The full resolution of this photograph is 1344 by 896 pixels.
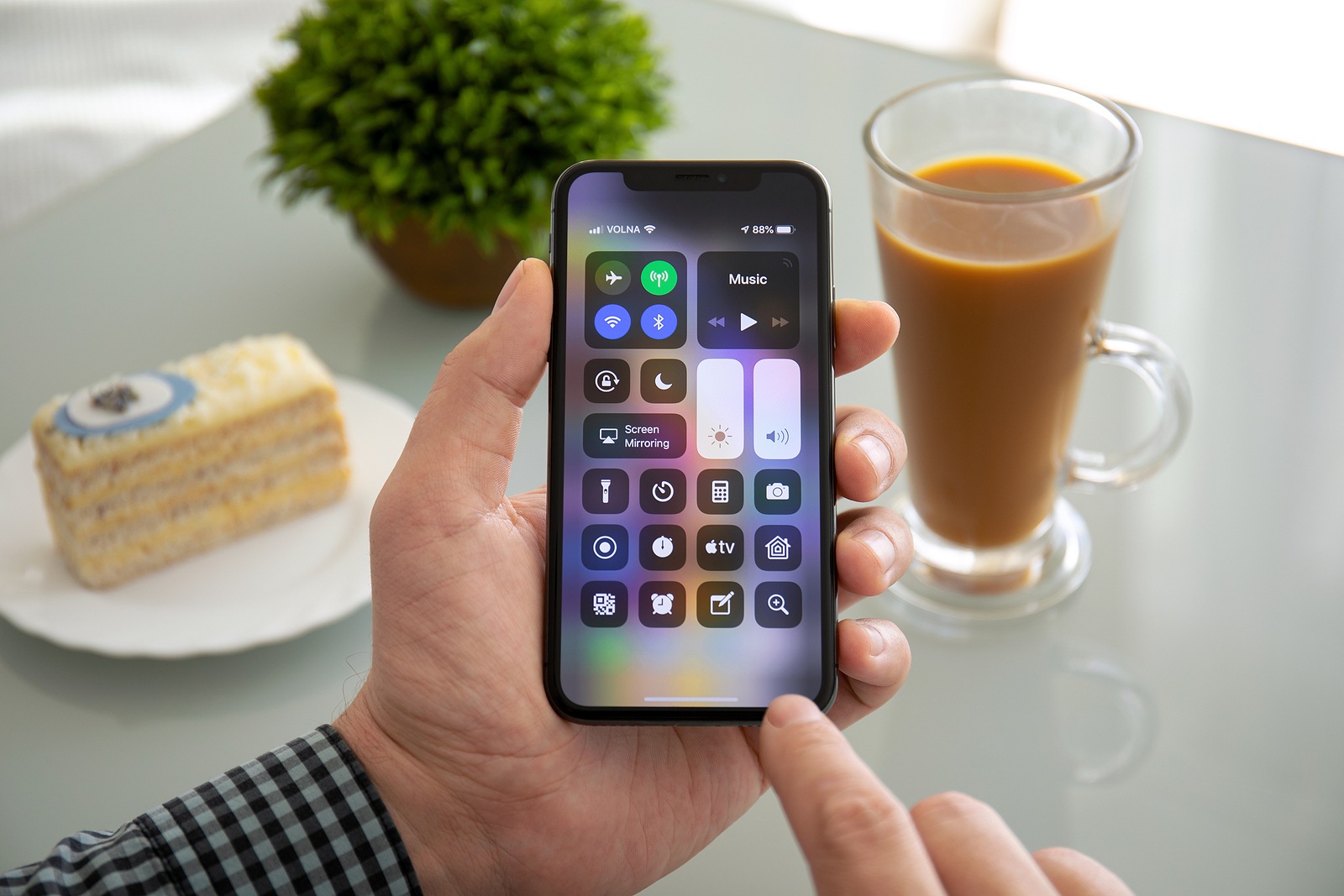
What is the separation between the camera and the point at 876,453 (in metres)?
0.62

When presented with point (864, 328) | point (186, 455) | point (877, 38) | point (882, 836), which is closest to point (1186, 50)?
point (877, 38)

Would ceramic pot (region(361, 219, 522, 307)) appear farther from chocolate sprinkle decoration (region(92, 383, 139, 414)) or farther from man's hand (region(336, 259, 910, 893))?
man's hand (region(336, 259, 910, 893))

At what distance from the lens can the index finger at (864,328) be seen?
0.63 m

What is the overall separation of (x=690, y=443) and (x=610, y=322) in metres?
0.08

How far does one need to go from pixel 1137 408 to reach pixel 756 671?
48 cm

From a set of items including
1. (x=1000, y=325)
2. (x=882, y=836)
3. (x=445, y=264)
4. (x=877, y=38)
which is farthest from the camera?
(x=877, y=38)

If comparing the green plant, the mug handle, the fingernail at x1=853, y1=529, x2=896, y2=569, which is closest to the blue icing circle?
the green plant

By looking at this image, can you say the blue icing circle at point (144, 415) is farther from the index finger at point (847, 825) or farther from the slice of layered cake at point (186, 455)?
the index finger at point (847, 825)

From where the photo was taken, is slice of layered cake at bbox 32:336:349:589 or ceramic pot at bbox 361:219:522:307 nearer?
slice of layered cake at bbox 32:336:349:589

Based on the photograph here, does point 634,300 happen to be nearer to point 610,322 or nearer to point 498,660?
point 610,322

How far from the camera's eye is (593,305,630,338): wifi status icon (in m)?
0.63

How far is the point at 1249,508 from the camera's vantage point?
832 millimetres

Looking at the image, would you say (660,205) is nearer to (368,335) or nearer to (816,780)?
(816,780)

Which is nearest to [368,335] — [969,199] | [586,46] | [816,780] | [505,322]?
[586,46]
